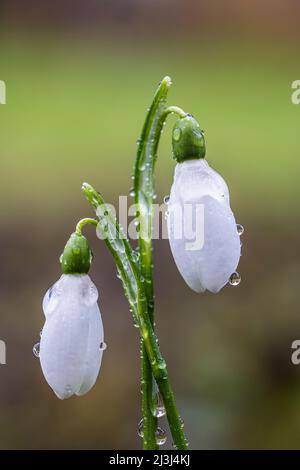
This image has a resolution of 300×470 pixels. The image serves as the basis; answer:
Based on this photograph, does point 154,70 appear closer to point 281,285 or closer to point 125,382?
point 281,285

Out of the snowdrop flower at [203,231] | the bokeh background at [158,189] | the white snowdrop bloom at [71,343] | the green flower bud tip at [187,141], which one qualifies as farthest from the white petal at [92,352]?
the bokeh background at [158,189]

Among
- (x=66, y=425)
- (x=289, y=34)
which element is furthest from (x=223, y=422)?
(x=289, y=34)

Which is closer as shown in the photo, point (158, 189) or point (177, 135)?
point (177, 135)

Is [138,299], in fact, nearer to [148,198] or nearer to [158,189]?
[148,198]

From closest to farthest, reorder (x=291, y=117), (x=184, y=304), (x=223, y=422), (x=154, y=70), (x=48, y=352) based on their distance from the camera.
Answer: (x=48, y=352) → (x=223, y=422) → (x=184, y=304) → (x=291, y=117) → (x=154, y=70)

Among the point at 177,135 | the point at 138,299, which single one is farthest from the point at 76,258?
the point at 177,135

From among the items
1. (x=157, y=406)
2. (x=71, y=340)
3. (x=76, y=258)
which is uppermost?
(x=76, y=258)
